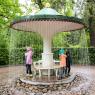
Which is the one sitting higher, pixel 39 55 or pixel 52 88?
pixel 39 55

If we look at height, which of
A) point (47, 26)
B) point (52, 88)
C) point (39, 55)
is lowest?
point (52, 88)

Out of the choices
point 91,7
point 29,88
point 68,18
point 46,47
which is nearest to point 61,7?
point 91,7

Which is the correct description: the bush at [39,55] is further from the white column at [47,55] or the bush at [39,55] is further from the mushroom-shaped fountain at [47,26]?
the mushroom-shaped fountain at [47,26]

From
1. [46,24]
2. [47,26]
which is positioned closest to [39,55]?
[47,26]

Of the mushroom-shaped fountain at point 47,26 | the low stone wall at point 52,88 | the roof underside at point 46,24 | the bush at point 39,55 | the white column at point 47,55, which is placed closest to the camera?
the low stone wall at point 52,88

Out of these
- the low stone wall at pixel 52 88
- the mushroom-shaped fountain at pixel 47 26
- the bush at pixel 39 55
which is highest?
the mushroom-shaped fountain at pixel 47 26

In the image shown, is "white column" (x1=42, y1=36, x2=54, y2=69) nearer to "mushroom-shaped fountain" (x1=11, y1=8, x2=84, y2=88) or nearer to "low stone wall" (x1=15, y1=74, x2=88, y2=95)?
"mushroom-shaped fountain" (x1=11, y1=8, x2=84, y2=88)

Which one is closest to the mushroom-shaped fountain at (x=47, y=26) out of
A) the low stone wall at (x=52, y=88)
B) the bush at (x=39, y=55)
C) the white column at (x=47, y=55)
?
the white column at (x=47, y=55)

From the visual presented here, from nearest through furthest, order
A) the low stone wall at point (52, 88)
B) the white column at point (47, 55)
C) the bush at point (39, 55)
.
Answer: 1. the low stone wall at point (52, 88)
2. the white column at point (47, 55)
3. the bush at point (39, 55)

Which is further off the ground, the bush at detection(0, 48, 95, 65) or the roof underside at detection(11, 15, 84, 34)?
the roof underside at detection(11, 15, 84, 34)

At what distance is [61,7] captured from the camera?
2703 centimetres

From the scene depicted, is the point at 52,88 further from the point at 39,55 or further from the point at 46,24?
the point at 39,55

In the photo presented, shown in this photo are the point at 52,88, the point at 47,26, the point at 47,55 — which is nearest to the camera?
the point at 52,88

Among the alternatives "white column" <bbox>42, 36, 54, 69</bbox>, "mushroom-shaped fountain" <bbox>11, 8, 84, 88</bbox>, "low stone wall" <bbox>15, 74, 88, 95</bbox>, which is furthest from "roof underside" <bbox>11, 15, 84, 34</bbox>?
"low stone wall" <bbox>15, 74, 88, 95</bbox>
